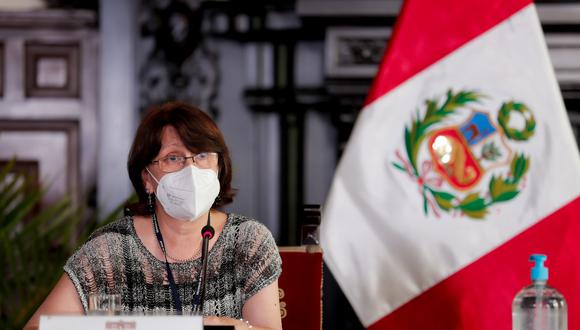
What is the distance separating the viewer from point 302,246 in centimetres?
238

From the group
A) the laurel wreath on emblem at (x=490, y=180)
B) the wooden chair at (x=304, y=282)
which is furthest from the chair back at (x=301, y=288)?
the laurel wreath on emblem at (x=490, y=180)

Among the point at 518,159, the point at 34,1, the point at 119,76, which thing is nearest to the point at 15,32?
the point at 34,1

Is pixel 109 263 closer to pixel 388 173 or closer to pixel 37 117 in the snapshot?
pixel 388 173

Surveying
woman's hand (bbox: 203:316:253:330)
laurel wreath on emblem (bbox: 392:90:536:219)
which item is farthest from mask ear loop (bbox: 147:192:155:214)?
laurel wreath on emblem (bbox: 392:90:536:219)

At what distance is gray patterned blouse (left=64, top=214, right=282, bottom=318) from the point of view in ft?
7.21

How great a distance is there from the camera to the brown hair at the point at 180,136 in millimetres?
2160

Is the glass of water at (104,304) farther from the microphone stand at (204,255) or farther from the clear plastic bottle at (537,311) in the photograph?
the clear plastic bottle at (537,311)

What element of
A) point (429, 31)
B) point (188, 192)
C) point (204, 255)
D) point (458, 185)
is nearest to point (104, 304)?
point (204, 255)

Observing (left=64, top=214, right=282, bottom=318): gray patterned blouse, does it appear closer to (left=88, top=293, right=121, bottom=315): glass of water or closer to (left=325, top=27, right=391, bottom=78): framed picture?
(left=88, top=293, right=121, bottom=315): glass of water

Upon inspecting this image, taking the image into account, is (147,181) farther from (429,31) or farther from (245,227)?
(429,31)

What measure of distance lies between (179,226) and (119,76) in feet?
5.44

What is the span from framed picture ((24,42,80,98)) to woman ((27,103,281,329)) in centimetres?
164

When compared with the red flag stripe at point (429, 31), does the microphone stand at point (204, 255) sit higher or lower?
lower

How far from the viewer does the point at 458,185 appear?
9.27 feet
